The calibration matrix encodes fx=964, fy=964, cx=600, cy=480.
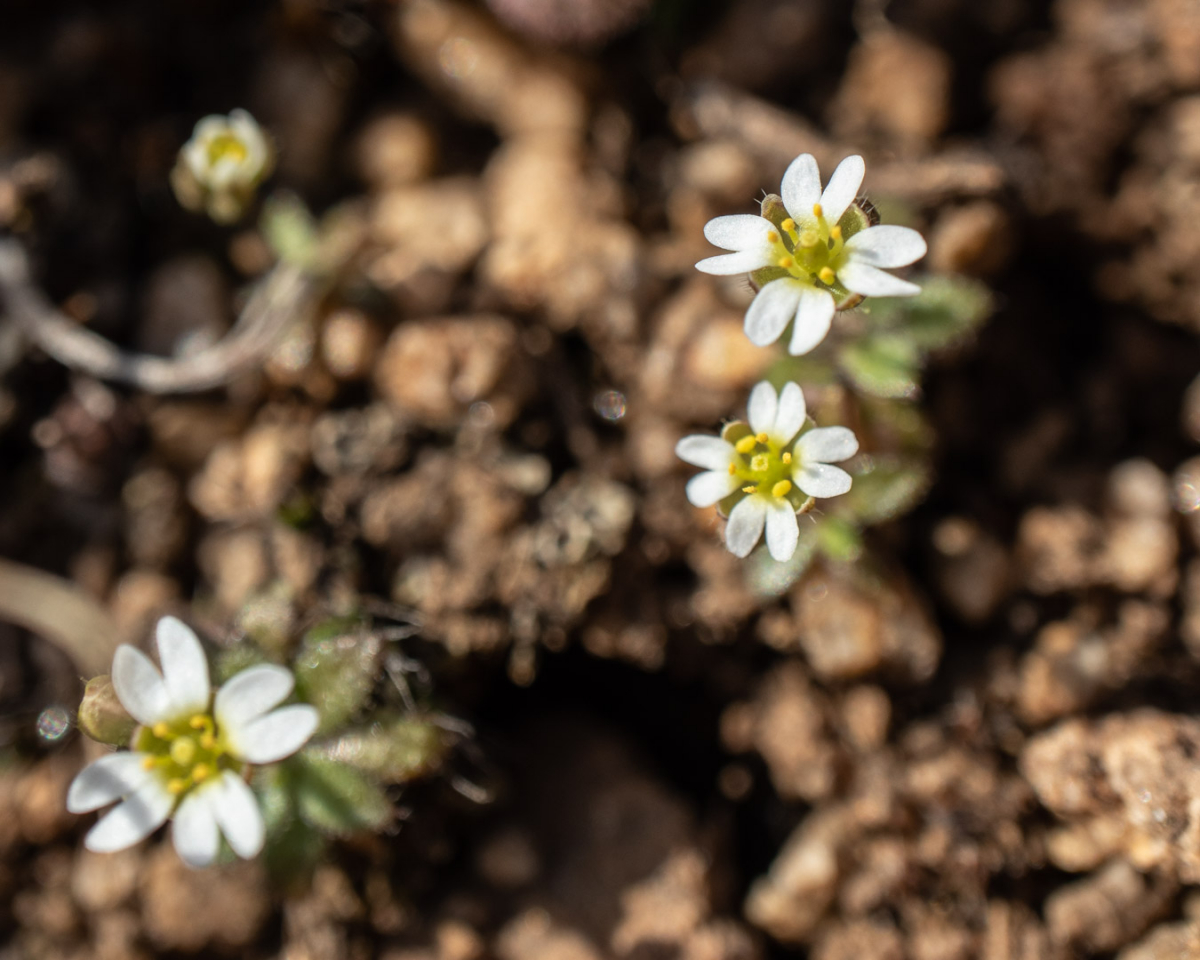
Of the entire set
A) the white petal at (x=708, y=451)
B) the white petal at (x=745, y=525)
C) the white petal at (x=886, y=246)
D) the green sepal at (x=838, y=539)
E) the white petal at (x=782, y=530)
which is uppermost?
the white petal at (x=886, y=246)

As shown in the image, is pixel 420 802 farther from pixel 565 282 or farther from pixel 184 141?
pixel 184 141

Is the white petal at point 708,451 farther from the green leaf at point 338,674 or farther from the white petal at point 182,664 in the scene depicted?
the white petal at point 182,664

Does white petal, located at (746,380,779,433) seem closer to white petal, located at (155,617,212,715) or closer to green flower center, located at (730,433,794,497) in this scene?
green flower center, located at (730,433,794,497)

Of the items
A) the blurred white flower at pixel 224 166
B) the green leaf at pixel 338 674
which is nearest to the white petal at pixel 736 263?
the green leaf at pixel 338 674

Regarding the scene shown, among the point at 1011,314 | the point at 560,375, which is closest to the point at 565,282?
the point at 560,375

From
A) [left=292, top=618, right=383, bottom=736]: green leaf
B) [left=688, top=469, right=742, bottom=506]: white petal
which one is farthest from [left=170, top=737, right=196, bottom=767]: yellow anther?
[left=688, top=469, right=742, bottom=506]: white petal

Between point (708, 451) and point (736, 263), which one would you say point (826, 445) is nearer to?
point (708, 451)

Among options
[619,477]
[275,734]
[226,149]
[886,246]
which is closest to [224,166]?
[226,149]
